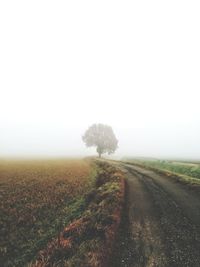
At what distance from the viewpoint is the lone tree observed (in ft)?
286

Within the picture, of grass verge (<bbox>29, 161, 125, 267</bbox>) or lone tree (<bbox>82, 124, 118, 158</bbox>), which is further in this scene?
lone tree (<bbox>82, 124, 118, 158</bbox>)

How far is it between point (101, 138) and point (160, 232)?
77.6 metres

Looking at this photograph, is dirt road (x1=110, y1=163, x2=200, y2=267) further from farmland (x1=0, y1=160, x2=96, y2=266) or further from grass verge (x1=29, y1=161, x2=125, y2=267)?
farmland (x1=0, y1=160, x2=96, y2=266)

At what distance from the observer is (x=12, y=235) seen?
10.5 m

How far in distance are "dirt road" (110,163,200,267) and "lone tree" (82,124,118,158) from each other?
234 feet

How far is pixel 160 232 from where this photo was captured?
Answer: 9.60 m

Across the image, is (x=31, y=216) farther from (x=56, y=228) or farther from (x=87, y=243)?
(x=87, y=243)

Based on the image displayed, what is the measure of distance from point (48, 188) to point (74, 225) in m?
10.1

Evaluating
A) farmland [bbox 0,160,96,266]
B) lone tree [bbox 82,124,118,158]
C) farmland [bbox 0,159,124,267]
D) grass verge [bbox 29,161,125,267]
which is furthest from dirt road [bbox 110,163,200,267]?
lone tree [bbox 82,124,118,158]

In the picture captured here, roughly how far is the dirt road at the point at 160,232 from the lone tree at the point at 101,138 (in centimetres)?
7133

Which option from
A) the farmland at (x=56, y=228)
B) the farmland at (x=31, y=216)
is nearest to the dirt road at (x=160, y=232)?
the farmland at (x=56, y=228)

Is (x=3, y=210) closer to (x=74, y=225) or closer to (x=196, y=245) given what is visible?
(x=74, y=225)

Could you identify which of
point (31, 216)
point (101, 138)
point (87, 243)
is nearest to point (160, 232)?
point (87, 243)

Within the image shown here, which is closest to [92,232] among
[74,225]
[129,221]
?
[74,225]
